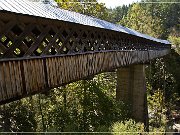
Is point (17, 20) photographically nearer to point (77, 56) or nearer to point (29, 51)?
point (29, 51)

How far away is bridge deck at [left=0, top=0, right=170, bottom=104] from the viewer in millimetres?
7688

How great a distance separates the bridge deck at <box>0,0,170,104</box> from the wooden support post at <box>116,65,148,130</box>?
9986 millimetres

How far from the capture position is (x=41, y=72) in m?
8.84

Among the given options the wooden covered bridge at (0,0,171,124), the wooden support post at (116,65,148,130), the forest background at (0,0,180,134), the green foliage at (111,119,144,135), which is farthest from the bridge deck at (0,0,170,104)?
the wooden support post at (116,65,148,130)

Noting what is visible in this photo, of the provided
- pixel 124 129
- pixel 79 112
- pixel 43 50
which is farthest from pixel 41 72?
pixel 79 112

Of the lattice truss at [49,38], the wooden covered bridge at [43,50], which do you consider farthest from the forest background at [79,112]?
the wooden covered bridge at [43,50]

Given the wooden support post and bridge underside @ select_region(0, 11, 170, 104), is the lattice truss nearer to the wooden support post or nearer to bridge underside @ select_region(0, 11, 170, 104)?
bridge underside @ select_region(0, 11, 170, 104)

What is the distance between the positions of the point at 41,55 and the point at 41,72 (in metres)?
0.45

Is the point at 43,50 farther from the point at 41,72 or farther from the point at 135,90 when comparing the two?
the point at 135,90

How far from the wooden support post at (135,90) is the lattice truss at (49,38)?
690cm

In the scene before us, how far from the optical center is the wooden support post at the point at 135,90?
77.7ft

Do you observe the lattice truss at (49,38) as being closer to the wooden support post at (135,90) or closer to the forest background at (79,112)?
the forest background at (79,112)

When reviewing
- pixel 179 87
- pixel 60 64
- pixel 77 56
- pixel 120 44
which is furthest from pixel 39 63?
pixel 179 87

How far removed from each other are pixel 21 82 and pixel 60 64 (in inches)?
74.9
